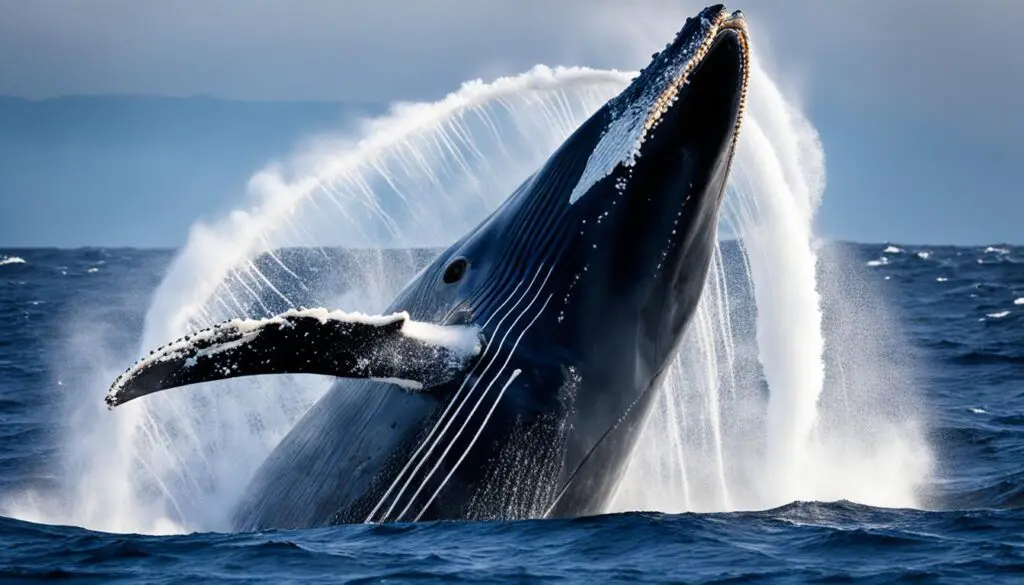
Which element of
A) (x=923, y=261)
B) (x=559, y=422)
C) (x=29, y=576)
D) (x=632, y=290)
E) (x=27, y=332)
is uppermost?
(x=923, y=261)

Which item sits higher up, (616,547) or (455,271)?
(455,271)

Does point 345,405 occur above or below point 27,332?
below

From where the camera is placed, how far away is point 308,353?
8.08m

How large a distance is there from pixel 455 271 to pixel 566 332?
121 centimetres

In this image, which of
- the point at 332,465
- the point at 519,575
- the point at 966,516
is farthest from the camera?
the point at 966,516

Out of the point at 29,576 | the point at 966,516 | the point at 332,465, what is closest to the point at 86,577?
the point at 29,576

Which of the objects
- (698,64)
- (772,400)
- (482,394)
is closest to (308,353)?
(482,394)

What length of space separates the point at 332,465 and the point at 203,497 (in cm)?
285

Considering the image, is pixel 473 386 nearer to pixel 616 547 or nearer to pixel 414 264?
pixel 616 547

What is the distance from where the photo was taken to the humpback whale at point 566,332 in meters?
8.81

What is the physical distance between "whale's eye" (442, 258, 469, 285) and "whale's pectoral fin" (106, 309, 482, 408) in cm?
98

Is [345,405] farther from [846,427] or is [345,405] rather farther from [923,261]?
[923,261]

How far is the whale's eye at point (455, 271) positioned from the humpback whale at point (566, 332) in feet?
0.40

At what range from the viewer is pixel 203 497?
1189 cm
